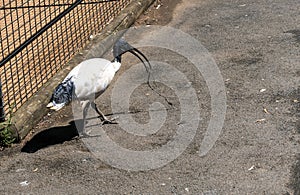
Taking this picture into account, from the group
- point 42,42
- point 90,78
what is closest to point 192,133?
point 90,78

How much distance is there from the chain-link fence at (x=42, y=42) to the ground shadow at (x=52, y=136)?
397 millimetres

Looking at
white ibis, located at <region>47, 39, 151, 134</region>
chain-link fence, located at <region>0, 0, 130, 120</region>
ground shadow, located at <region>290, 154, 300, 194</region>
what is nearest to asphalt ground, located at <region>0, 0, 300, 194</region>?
ground shadow, located at <region>290, 154, 300, 194</region>

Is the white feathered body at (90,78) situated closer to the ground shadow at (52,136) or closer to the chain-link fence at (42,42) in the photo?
the ground shadow at (52,136)

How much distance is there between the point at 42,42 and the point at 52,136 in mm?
1972

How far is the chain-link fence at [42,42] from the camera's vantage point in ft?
24.7

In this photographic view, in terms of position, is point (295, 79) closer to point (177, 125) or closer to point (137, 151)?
point (177, 125)

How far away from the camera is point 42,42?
8.63 meters

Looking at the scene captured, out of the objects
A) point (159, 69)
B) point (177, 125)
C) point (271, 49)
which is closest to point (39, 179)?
point (177, 125)

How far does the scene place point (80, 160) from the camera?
641 centimetres

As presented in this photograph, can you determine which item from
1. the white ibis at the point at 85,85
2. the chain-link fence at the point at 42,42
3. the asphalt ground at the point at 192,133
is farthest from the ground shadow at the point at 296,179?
the chain-link fence at the point at 42,42

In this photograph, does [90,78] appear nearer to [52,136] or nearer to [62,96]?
[62,96]

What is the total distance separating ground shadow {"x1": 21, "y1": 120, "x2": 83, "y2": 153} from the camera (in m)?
6.82

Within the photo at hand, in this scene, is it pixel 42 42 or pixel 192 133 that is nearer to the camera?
pixel 192 133

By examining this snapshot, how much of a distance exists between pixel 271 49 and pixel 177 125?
7.53 feet
